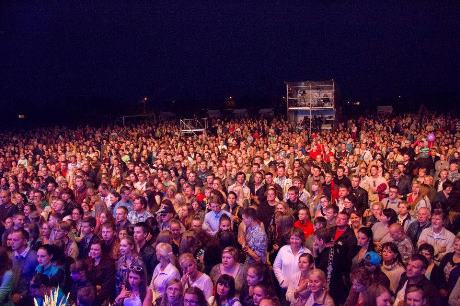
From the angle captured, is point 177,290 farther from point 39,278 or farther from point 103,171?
point 103,171

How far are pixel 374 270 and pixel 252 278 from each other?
1085 millimetres

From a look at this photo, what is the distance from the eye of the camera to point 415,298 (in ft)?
12.6

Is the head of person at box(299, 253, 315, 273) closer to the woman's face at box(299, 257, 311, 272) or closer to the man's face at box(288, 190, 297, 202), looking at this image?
the woman's face at box(299, 257, 311, 272)

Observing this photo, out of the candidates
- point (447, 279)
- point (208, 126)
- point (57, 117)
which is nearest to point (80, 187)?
point (447, 279)

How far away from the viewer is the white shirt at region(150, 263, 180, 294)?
4.78 m

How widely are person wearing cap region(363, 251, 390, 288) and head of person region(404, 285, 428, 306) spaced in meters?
0.30

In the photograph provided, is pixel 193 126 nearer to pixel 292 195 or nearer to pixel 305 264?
pixel 292 195

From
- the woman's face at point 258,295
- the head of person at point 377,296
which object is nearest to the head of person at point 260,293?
the woman's face at point 258,295

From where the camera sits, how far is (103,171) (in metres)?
12.2

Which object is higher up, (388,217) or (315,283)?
(388,217)

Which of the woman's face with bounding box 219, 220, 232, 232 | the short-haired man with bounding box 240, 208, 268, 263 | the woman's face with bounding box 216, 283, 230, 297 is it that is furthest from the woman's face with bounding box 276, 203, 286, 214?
the woman's face with bounding box 216, 283, 230, 297

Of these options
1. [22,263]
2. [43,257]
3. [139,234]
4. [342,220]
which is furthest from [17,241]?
[342,220]

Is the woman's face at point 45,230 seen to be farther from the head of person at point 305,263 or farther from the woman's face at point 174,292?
the head of person at point 305,263

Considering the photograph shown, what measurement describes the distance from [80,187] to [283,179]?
3.99 metres
